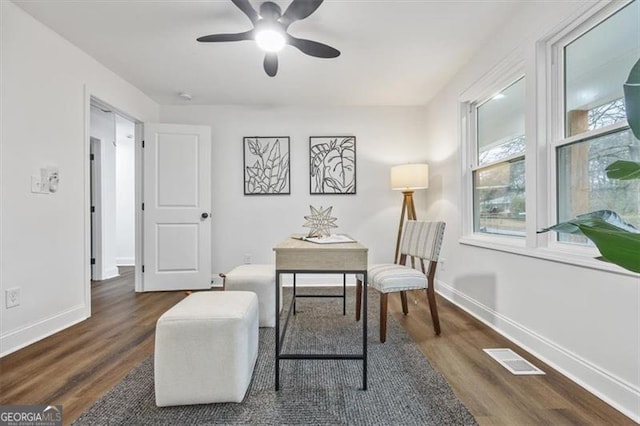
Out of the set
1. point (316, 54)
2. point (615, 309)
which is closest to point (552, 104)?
point (615, 309)

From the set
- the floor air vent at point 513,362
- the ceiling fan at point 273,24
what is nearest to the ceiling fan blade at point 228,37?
the ceiling fan at point 273,24

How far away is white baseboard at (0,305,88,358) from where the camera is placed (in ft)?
6.63

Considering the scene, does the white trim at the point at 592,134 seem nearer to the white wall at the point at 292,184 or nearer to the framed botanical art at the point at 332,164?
the white wall at the point at 292,184

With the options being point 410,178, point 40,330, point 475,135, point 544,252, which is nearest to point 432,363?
point 544,252

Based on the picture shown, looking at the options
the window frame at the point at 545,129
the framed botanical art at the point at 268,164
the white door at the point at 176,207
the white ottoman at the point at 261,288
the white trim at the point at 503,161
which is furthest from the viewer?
the framed botanical art at the point at 268,164

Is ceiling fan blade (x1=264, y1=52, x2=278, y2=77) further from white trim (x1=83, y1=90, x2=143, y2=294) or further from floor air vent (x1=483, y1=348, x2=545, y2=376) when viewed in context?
floor air vent (x1=483, y1=348, x2=545, y2=376)

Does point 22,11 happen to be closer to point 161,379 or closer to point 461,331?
point 161,379

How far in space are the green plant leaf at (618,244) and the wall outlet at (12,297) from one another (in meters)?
3.04

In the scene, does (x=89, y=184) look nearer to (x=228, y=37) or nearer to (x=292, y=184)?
(x=228, y=37)

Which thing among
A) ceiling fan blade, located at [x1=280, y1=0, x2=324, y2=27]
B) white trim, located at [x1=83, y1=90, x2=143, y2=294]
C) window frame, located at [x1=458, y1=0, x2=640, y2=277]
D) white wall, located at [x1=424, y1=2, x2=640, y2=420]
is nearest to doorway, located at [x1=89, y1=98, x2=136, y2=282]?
white trim, located at [x1=83, y1=90, x2=143, y2=294]

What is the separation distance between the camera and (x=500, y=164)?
102 inches

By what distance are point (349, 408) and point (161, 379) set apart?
0.89 meters

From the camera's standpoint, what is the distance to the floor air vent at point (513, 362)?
1.79 meters

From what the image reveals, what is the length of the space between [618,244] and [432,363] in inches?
56.9
